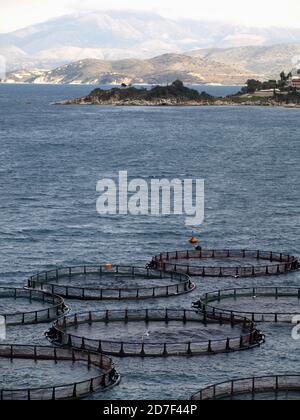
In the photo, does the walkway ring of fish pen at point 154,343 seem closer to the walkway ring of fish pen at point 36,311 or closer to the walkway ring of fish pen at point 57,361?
the walkway ring of fish pen at point 57,361

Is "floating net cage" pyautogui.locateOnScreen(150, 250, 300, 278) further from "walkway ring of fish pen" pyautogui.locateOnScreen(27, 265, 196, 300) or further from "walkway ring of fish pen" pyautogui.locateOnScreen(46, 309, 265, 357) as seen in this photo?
"walkway ring of fish pen" pyautogui.locateOnScreen(46, 309, 265, 357)

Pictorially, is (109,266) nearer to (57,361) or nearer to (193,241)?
(193,241)

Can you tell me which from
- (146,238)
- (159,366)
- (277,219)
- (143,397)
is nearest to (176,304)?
(159,366)

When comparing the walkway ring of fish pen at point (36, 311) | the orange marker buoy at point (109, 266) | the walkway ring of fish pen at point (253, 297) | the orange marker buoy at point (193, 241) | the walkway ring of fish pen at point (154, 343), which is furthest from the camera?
the orange marker buoy at point (193, 241)

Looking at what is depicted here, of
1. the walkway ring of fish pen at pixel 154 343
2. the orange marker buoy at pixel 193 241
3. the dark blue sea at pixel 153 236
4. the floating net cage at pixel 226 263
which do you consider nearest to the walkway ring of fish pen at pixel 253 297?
the walkway ring of fish pen at pixel 154 343

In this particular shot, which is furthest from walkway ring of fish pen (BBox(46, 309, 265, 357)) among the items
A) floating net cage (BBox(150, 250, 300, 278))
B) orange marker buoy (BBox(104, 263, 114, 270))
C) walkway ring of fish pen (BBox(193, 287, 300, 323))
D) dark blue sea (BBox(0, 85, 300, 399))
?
orange marker buoy (BBox(104, 263, 114, 270))

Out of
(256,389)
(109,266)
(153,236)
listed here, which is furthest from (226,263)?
(256,389)

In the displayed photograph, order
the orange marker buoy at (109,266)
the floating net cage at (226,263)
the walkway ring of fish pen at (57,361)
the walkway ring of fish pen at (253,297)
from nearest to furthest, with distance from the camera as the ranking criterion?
the walkway ring of fish pen at (57,361)
the walkway ring of fish pen at (253,297)
the floating net cage at (226,263)
the orange marker buoy at (109,266)
